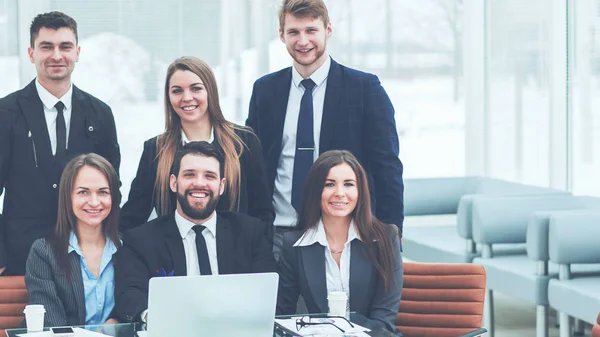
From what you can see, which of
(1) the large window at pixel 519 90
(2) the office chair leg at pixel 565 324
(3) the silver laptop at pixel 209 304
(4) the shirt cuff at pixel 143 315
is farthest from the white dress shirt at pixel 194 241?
(1) the large window at pixel 519 90

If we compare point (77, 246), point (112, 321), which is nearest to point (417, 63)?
point (77, 246)

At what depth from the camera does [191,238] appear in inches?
143

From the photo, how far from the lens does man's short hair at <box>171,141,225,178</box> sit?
144 inches

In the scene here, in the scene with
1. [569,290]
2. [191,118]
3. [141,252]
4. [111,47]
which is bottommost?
[569,290]

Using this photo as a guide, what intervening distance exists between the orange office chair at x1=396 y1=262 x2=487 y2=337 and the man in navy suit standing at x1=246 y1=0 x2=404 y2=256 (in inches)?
9.9

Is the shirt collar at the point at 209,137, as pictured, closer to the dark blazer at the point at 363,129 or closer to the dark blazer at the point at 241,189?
the dark blazer at the point at 241,189

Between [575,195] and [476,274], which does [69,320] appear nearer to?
[476,274]

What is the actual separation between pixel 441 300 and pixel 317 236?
0.59 m

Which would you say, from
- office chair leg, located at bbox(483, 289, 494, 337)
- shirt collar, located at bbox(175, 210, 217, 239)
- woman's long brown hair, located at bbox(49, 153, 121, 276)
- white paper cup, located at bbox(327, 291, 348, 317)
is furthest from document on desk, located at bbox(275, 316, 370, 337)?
office chair leg, located at bbox(483, 289, 494, 337)

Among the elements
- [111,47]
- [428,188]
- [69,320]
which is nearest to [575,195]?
[428,188]

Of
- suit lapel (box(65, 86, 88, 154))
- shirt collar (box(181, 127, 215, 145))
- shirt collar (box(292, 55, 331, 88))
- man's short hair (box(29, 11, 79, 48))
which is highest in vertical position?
man's short hair (box(29, 11, 79, 48))

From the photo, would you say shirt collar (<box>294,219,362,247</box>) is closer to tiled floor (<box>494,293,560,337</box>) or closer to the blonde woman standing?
the blonde woman standing

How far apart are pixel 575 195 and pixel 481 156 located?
5.27ft

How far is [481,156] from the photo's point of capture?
7793 mm
